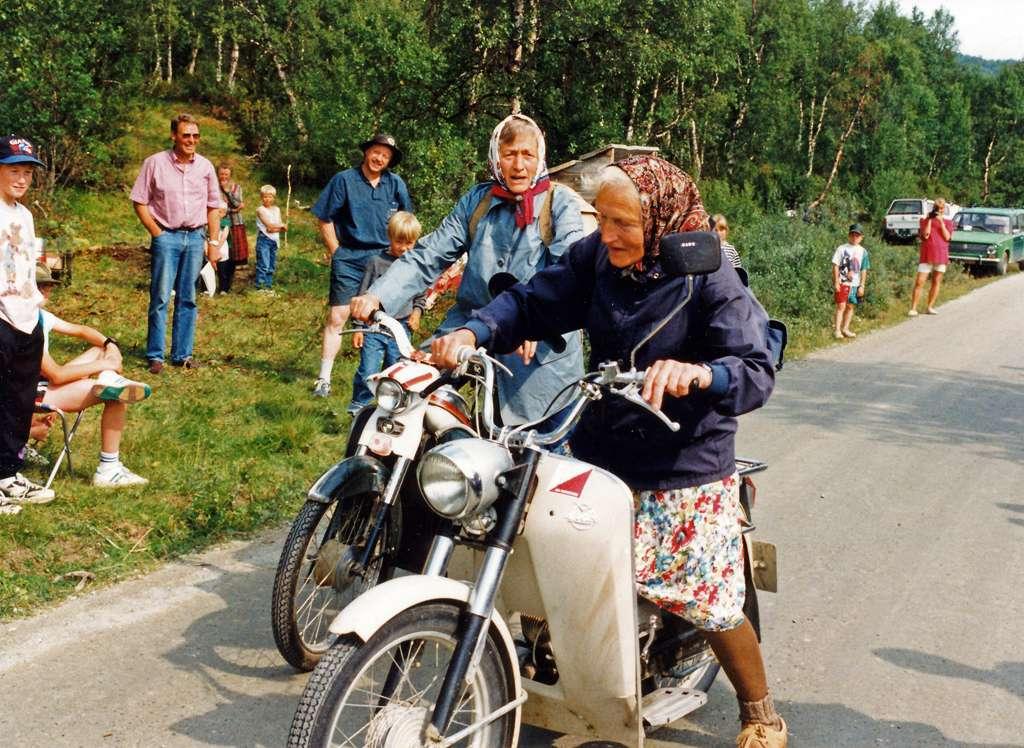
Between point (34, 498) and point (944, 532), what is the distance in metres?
4.75

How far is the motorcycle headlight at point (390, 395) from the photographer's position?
3697 millimetres

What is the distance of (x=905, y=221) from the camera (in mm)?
38875

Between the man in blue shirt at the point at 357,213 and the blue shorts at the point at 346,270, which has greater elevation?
A: the man in blue shirt at the point at 357,213

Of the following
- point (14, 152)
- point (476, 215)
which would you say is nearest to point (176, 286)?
point (14, 152)

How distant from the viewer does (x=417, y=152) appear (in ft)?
57.6

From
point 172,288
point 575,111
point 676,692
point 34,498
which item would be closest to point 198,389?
point 172,288

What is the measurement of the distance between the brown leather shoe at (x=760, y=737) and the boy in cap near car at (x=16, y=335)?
3.70 metres

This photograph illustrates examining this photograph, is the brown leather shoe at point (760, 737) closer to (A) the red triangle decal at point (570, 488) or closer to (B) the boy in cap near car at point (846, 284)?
(A) the red triangle decal at point (570, 488)

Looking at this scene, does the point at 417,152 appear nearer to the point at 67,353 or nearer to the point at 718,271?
the point at 67,353

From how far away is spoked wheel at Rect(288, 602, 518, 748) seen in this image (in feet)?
8.75

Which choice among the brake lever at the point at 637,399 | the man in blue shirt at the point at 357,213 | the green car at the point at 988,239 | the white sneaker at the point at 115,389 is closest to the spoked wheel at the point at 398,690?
the brake lever at the point at 637,399

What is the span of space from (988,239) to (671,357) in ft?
93.8

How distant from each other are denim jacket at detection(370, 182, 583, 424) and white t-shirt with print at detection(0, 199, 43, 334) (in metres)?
2.25

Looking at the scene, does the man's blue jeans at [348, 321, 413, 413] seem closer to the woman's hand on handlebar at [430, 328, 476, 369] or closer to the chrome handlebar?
the woman's hand on handlebar at [430, 328, 476, 369]
